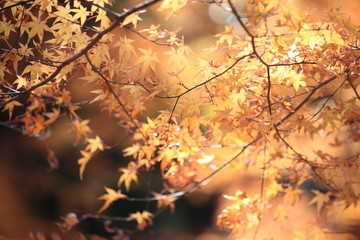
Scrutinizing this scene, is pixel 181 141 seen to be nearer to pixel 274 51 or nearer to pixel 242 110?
pixel 242 110

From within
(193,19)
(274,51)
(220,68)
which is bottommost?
(220,68)

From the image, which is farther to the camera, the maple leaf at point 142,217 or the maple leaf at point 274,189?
the maple leaf at point 142,217

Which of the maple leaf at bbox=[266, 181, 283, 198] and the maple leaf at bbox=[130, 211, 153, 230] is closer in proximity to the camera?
the maple leaf at bbox=[266, 181, 283, 198]

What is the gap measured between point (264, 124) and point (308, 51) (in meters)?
0.40

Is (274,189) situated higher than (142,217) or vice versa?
(274,189)

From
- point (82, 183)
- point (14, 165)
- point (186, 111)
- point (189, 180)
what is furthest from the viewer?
point (82, 183)

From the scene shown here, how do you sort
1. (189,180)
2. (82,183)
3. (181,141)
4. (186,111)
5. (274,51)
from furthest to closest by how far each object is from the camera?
(82,183) → (189,180) → (181,141) → (186,111) → (274,51)

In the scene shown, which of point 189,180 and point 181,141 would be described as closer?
point 181,141

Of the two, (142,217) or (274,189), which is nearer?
(274,189)

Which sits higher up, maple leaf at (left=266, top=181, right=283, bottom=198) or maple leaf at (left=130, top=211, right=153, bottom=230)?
maple leaf at (left=266, top=181, right=283, bottom=198)

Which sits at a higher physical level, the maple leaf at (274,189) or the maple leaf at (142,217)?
the maple leaf at (274,189)

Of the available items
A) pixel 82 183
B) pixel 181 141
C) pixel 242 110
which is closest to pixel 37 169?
pixel 82 183

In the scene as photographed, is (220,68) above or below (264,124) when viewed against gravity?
above

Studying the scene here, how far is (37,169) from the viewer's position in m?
5.31
